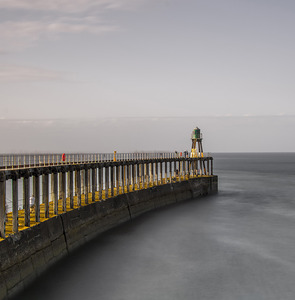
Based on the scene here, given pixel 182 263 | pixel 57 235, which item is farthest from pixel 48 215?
pixel 182 263

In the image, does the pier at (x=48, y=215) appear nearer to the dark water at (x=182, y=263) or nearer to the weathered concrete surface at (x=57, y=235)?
the weathered concrete surface at (x=57, y=235)

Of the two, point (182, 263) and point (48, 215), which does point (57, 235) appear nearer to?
point (48, 215)

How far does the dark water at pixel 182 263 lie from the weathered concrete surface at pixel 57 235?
0.80 m

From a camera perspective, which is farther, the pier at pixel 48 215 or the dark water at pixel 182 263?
A: the dark water at pixel 182 263

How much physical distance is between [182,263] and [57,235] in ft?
28.7

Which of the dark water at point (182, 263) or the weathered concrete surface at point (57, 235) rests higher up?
the weathered concrete surface at point (57, 235)

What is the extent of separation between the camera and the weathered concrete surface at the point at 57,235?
761 inches

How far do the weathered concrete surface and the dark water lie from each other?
80 centimetres

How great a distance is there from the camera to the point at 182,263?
88.7 ft

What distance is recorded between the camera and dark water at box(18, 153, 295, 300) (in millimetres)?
21875

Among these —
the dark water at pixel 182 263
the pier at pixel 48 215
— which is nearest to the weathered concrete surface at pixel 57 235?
the pier at pixel 48 215

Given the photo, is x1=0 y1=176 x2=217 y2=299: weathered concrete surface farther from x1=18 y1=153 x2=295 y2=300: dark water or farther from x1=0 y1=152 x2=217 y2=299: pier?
x1=18 y1=153 x2=295 y2=300: dark water

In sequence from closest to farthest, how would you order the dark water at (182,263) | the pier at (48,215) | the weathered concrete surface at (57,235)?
the weathered concrete surface at (57,235) → the pier at (48,215) → the dark water at (182,263)

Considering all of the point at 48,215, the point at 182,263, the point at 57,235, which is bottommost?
the point at 182,263
